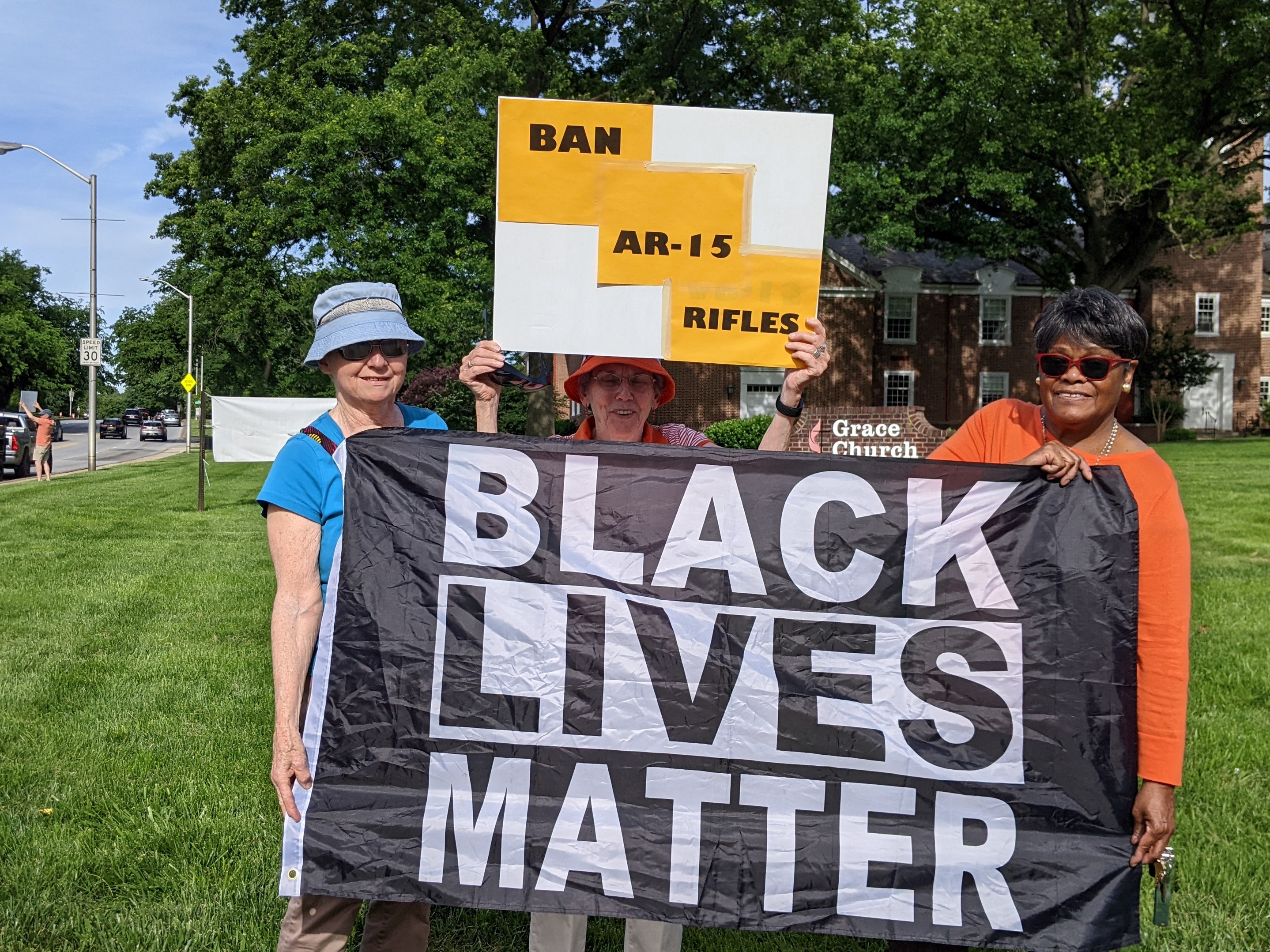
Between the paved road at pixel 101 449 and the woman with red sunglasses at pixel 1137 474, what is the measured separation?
96.6 ft

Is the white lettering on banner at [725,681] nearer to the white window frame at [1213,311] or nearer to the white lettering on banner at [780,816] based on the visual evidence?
the white lettering on banner at [780,816]

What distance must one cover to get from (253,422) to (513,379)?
1573 cm

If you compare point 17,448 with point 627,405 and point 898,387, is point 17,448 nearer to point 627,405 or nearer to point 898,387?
point 627,405

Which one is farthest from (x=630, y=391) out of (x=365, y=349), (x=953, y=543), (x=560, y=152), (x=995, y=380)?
(x=995, y=380)

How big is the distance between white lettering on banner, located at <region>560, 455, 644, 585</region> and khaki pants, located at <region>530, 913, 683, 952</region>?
99cm

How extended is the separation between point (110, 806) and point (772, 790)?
3401 millimetres

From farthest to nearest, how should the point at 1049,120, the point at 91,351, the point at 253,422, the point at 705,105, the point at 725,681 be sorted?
the point at 91,351, the point at 1049,120, the point at 705,105, the point at 253,422, the point at 725,681

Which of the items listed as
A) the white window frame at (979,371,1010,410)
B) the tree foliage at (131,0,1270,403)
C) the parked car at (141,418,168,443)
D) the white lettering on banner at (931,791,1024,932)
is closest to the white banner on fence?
the tree foliage at (131,0,1270,403)

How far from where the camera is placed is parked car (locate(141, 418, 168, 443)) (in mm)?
62250

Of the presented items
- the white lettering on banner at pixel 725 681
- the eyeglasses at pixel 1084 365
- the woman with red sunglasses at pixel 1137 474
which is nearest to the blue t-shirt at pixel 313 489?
the white lettering on banner at pixel 725 681

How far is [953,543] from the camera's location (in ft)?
9.34

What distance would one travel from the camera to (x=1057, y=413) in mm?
2762

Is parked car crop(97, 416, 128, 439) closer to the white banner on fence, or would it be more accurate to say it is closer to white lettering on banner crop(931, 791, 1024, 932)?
the white banner on fence

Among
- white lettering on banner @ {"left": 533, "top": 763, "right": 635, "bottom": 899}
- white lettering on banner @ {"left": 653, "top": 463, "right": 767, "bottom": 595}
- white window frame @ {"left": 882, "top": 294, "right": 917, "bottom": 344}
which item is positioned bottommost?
white lettering on banner @ {"left": 533, "top": 763, "right": 635, "bottom": 899}
